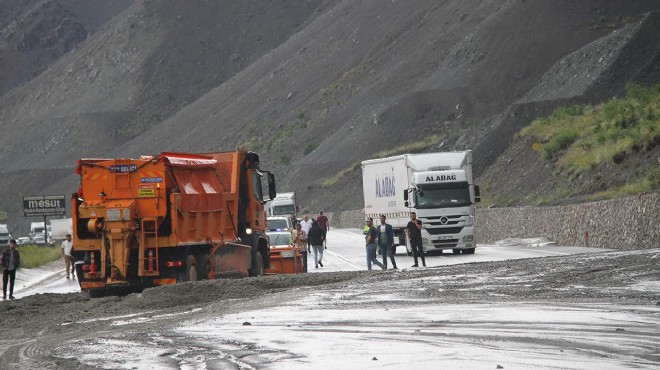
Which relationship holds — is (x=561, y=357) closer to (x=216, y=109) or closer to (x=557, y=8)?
(x=557, y=8)

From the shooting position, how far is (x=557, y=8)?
98688mm

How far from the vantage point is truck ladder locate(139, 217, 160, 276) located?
90.0 feet

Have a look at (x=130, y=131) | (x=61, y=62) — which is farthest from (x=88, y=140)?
(x=61, y=62)

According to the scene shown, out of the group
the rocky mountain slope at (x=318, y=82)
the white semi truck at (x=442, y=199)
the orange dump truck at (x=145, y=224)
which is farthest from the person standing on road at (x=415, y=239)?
the rocky mountain slope at (x=318, y=82)

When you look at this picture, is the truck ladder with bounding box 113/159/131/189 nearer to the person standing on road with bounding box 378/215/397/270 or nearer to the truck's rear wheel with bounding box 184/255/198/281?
the truck's rear wheel with bounding box 184/255/198/281

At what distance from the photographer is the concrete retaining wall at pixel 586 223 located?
3797 cm

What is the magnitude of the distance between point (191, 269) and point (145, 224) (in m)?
1.53

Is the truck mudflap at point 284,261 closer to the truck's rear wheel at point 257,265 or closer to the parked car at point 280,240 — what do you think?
the parked car at point 280,240

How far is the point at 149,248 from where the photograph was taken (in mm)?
27562

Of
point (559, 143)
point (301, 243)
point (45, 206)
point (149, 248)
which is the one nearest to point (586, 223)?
point (301, 243)

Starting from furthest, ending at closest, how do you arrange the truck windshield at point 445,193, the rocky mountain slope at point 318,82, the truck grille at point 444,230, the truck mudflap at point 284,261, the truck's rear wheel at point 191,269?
the rocky mountain slope at point 318,82
the truck windshield at point 445,193
the truck grille at point 444,230
the truck mudflap at point 284,261
the truck's rear wheel at point 191,269

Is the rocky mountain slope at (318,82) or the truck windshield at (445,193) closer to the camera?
the truck windshield at (445,193)

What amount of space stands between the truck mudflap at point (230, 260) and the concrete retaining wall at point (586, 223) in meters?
13.1

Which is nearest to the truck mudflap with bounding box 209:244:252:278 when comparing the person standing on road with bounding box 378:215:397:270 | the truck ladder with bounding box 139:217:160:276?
the truck ladder with bounding box 139:217:160:276
